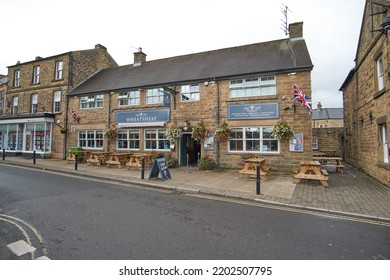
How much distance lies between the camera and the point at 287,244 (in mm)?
3705

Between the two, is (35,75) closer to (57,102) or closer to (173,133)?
(57,102)

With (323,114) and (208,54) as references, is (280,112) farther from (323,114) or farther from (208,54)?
(323,114)

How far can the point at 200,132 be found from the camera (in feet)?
41.2

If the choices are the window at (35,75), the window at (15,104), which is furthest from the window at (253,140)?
the window at (15,104)

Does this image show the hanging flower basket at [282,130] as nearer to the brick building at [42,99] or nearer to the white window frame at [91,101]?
the white window frame at [91,101]

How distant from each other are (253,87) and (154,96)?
7.03 meters

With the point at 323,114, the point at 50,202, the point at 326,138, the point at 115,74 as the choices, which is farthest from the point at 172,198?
the point at 323,114

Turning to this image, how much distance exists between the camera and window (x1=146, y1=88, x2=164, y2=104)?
1473 cm

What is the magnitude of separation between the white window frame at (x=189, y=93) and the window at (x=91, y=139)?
7.79 meters

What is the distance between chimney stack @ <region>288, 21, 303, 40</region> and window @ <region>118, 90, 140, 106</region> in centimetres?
1211

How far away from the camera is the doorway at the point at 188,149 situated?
14289 millimetres

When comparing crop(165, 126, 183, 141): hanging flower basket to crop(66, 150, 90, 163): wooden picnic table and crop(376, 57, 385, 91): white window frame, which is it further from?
crop(376, 57, 385, 91): white window frame

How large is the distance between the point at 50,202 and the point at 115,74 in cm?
1625

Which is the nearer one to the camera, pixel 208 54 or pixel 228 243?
pixel 228 243
